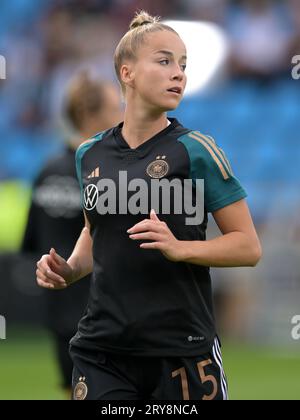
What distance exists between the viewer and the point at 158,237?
3.46 metres

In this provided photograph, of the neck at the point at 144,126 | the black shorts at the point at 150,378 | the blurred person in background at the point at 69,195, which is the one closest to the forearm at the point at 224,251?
the black shorts at the point at 150,378

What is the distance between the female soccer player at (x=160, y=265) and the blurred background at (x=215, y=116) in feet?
19.2

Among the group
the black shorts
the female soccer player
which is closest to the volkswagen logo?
the female soccer player

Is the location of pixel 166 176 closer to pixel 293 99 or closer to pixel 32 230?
pixel 32 230

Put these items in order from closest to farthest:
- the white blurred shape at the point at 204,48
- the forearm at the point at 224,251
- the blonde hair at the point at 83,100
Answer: the forearm at the point at 224,251 → the blonde hair at the point at 83,100 → the white blurred shape at the point at 204,48

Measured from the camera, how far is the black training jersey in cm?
365

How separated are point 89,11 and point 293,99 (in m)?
2.87

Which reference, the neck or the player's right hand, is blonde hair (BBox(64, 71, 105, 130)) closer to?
the neck

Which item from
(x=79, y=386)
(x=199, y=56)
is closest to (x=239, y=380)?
(x=79, y=386)

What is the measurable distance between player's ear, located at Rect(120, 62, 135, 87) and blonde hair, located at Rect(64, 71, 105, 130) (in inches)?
70.5

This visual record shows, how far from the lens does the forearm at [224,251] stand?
3562 millimetres

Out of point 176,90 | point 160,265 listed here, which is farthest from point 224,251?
point 176,90

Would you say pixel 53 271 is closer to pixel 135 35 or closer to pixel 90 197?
pixel 90 197

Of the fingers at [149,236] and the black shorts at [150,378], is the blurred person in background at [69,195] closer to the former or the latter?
the black shorts at [150,378]
